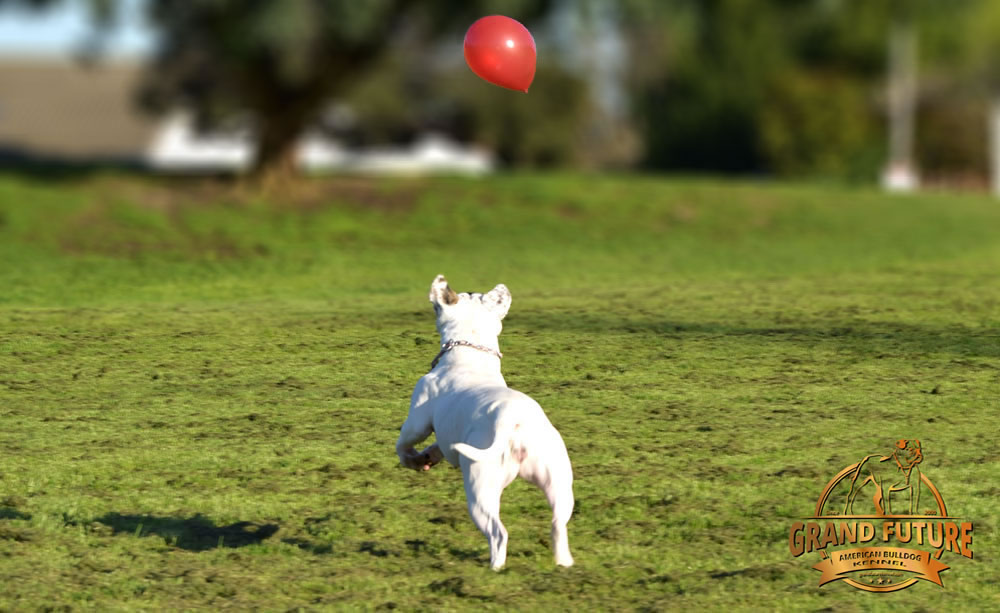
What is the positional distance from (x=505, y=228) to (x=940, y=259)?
6.56 m

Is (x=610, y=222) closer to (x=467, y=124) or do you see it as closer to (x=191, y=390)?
(x=191, y=390)

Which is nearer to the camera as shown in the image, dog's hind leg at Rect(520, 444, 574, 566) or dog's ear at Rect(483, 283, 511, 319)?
dog's hind leg at Rect(520, 444, 574, 566)

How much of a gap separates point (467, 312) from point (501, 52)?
15.6 ft

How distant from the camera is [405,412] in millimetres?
9602

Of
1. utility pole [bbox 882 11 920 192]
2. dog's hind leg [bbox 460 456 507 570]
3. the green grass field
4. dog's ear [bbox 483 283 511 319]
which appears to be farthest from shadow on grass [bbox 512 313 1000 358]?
utility pole [bbox 882 11 920 192]

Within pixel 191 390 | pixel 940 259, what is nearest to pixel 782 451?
pixel 191 390

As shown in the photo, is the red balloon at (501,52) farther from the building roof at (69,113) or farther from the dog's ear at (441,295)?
the building roof at (69,113)

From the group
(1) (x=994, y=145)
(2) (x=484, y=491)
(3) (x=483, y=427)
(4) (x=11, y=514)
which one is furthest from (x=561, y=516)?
(1) (x=994, y=145)

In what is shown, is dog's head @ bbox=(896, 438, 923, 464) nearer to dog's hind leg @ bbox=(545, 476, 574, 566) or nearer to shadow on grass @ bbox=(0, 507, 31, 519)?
dog's hind leg @ bbox=(545, 476, 574, 566)

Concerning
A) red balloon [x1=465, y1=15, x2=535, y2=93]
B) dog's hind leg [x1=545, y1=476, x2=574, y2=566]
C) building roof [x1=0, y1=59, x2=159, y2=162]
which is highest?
building roof [x1=0, y1=59, x2=159, y2=162]

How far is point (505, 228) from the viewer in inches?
869

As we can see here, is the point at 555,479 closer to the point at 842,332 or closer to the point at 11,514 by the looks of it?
the point at 11,514

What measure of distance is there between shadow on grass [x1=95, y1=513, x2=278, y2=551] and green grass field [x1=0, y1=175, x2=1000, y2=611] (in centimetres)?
2

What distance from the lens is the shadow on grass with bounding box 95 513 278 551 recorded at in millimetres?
7238
